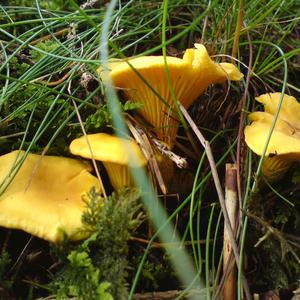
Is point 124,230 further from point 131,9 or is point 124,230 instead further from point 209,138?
point 131,9

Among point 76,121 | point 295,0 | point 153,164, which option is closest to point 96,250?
point 153,164

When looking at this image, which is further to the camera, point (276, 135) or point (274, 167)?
point (274, 167)

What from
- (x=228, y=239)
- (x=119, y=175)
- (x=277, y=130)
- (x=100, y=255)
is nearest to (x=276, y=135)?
(x=277, y=130)

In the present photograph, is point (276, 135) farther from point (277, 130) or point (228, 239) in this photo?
point (228, 239)

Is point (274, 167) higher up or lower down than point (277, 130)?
lower down

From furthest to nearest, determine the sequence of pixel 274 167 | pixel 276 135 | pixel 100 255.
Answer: pixel 274 167 → pixel 276 135 → pixel 100 255

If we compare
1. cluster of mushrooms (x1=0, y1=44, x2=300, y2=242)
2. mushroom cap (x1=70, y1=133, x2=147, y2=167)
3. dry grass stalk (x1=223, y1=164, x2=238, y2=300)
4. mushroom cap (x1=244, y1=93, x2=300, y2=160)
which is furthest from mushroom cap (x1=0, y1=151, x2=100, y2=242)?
mushroom cap (x1=244, y1=93, x2=300, y2=160)
